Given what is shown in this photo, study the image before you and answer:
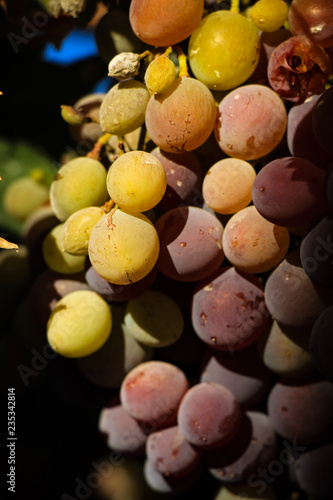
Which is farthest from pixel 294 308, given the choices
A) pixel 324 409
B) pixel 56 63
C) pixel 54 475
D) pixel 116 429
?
pixel 56 63

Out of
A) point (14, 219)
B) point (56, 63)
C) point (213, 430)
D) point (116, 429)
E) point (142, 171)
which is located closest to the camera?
point (142, 171)

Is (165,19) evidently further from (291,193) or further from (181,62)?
(291,193)

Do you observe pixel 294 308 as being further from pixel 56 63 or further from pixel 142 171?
pixel 56 63

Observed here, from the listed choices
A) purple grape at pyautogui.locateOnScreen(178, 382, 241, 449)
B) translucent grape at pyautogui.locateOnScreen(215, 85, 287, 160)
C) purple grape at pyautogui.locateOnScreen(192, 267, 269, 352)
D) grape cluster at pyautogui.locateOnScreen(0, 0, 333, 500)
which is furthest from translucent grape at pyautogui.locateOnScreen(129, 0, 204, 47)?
purple grape at pyautogui.locateOnScreen(178, 382, 241, 449)

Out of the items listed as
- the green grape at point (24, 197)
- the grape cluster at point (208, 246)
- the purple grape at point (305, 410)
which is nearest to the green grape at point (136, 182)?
the grape cluster at point (208, 246)

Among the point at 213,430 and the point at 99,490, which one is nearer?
the point at 213,430

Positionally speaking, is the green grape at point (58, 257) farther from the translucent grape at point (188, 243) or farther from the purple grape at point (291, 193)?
the purple grape at point (291, 193)

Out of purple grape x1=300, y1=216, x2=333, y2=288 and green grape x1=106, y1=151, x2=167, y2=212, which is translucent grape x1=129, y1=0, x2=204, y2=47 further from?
purple grape x1=300, y1=216, x2=333, y2=288
